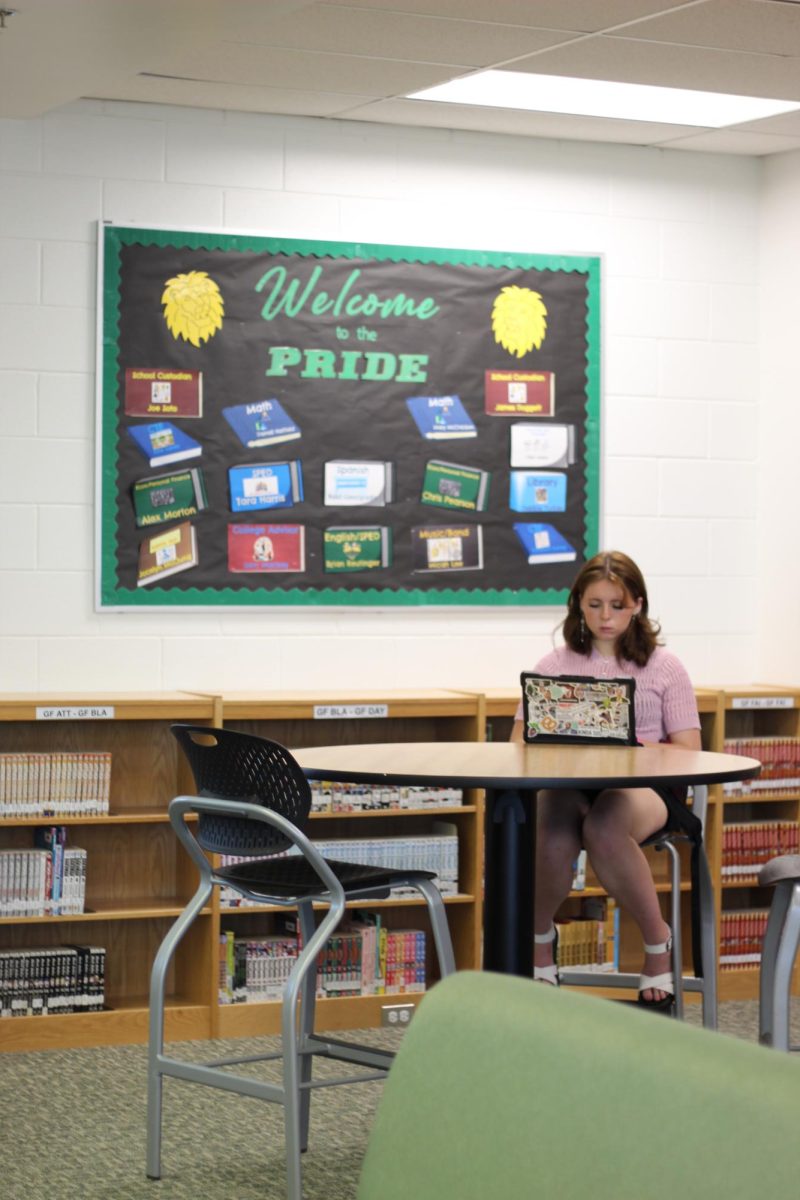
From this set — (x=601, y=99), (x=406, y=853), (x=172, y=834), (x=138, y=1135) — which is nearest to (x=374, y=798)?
(x=406, y=853)

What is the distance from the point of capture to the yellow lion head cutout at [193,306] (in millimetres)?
5238

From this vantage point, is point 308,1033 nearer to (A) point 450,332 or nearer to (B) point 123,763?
(B) point 123,763

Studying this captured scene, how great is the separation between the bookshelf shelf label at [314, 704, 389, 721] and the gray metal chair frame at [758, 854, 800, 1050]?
165 cm

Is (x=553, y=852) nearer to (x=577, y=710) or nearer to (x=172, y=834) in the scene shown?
(x=577, y=710)

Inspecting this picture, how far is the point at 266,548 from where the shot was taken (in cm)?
534

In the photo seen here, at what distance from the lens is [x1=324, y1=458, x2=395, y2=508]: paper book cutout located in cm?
541

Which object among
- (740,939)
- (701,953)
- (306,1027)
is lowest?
(740,939)

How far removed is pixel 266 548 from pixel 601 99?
178cm

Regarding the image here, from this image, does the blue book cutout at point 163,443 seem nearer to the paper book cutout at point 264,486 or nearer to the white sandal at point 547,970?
the paper book cutout at point 264,486

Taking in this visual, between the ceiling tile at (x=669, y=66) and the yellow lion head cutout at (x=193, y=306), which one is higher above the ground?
the ceiling tile at (x=669, y=66)

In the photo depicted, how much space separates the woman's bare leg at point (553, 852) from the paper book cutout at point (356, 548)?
4.42 feet

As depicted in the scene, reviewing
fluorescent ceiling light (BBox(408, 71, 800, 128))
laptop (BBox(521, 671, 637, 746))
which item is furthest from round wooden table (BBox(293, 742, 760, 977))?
fluorescent ceiling light (BBox(408, 71, 800, 128))

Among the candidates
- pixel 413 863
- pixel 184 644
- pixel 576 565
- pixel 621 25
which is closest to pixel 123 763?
pixel 184 644

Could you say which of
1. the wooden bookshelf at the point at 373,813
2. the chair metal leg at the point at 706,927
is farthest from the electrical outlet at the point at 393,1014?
the chair metal leg at the point at 706,927
